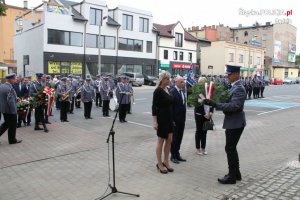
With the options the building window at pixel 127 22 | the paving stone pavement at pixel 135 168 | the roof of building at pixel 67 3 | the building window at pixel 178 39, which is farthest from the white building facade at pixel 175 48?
the paving stone pavement at pixel 135 168

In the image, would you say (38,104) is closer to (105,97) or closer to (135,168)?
(105,97)

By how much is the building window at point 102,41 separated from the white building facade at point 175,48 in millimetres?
8510

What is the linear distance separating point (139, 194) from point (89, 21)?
131ft

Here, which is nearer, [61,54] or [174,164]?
[174,164]

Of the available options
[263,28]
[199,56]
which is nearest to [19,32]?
[199,56]

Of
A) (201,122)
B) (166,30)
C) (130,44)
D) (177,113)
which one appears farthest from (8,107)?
(166,30)

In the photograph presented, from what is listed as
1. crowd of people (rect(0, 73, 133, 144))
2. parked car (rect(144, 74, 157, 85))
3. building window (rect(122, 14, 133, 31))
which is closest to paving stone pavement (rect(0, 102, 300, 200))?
crowd of people (rect(0, 73, 133, 144))

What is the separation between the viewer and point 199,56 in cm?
6575

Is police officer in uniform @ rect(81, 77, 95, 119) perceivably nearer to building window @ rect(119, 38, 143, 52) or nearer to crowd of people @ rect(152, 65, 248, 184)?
crowd of people @ rect(152, 65, 248, 184)

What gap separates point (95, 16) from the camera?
1725 inches

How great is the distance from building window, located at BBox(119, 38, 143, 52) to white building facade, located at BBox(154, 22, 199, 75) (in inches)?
152

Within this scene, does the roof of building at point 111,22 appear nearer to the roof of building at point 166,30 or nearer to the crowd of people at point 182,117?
the roof of building at point 166,30

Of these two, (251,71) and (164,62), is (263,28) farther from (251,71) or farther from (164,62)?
(164,62)

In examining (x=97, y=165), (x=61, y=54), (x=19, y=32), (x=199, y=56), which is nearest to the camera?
(x=97, y=165)
